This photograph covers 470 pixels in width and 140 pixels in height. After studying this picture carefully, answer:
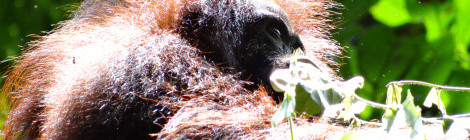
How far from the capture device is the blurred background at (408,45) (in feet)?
5.26

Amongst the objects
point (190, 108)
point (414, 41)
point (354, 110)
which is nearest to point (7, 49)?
point (190, 108)

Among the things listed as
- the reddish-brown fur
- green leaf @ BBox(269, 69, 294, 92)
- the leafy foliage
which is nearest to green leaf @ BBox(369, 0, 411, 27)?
the reddish-brown fur

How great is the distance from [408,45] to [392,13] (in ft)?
0.37

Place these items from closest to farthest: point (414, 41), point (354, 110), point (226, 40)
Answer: point (354, 110), point (226, 40), point (414, 41)

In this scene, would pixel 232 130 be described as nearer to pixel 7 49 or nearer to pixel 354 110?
pixel 354 110

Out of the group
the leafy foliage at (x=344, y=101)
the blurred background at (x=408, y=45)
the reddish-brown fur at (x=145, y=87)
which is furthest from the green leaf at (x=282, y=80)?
the blurred background at (x=408, y=45)

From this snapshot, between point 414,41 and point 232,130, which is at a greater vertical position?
point 414,41

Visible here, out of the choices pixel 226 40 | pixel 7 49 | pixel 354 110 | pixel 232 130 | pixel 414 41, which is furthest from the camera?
pixel 7 49

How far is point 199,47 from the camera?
3.43 ft

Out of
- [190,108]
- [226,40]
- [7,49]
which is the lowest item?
[7,49]

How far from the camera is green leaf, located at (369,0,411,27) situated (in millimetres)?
1662

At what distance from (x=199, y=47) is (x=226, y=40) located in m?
0.05

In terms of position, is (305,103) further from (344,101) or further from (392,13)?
(392,13)

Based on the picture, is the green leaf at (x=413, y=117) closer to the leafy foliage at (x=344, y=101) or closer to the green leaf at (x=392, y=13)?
the leafy foliage at (x=344, y=101)
